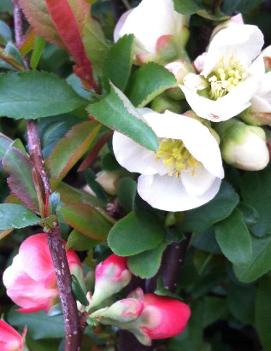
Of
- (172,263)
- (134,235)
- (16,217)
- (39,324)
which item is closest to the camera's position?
(16,217)

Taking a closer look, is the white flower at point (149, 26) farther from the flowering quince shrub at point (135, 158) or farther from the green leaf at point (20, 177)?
the green leaf at point (20, 177)

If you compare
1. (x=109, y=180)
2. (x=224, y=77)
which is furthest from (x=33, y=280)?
(x=224, y=77)

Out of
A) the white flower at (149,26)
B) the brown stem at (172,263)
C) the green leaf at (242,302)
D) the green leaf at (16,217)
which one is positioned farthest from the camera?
the green leaf at (242,302)

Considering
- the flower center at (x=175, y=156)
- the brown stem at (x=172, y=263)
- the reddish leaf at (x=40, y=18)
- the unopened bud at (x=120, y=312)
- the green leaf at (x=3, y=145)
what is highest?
the reddish leaf at (x=40, y=18)

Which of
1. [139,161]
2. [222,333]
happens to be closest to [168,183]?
[139,161]

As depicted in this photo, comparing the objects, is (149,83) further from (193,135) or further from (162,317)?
(162,317)

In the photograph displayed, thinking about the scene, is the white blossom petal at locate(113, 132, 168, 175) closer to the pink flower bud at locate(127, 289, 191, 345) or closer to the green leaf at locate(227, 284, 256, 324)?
the pink flower bud at locate(127, 289, 191, 345)

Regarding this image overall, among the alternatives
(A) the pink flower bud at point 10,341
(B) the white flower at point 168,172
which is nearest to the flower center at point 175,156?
(B) the white flower at point 168,172
